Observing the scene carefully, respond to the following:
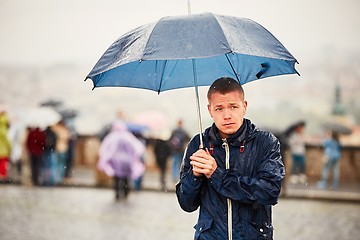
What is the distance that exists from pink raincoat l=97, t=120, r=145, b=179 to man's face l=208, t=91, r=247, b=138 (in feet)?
35.3

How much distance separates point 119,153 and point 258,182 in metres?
11.2

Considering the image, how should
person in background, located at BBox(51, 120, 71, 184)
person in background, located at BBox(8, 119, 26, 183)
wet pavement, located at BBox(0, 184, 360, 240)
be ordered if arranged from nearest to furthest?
wet pavement, located at BBox(0, 184, 360, 240), person in background, located at BBox(51, 120, 71, 184), person in background, located at BBox(8, 119, 26, 183)

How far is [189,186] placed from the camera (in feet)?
12.6

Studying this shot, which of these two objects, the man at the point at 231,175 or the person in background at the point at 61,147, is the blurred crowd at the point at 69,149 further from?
the man at the point at 231,175

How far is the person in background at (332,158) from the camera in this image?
17.2 m

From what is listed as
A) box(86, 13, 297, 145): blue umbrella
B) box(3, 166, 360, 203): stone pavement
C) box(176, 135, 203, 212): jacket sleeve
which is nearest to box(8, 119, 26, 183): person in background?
box(3, 166, 360, 203): stone pavement

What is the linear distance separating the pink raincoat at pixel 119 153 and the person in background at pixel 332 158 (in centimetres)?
458

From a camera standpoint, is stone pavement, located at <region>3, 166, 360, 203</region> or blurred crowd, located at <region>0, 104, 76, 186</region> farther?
blurred crowd, located at <region>0, 104, 76, 186</region>

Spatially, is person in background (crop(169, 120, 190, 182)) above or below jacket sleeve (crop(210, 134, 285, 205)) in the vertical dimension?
below

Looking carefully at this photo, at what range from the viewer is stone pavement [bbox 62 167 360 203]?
52.9 feet

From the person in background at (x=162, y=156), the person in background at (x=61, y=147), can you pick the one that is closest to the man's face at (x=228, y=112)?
the person in background at (x=162, y=156)

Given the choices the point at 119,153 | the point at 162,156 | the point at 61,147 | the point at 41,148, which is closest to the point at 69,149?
the point at 61,147

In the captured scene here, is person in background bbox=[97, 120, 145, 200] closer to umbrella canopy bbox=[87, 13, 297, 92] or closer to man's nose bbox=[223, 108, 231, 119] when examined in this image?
umbrella canopy bbox=[87, 13, 297, 92]

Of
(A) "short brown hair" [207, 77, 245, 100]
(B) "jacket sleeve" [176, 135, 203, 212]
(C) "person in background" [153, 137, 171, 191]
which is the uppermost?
(A) "short brown hair" [207, 77, 245, 100]
